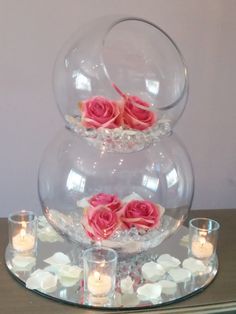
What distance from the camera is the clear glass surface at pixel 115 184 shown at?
2.91ft

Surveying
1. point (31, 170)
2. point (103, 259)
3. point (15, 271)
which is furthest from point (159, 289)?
point (31, 170)

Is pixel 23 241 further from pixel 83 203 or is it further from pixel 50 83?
pixel 50 83

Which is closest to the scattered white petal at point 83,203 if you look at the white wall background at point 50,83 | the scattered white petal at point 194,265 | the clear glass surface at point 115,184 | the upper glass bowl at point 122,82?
the clear glass surface at point 115,184

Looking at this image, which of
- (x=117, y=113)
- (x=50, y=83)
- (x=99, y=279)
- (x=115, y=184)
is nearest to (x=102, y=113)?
(x=117, y=113)

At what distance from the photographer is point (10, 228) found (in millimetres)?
976

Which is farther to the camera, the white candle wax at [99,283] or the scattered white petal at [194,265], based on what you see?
the scattered white petal at [194,265]

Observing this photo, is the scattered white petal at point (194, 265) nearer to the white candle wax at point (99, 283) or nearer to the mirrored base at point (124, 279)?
the mirrored base at point (124, 279)

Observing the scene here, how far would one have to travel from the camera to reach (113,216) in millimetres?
870

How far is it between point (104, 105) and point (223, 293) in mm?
394

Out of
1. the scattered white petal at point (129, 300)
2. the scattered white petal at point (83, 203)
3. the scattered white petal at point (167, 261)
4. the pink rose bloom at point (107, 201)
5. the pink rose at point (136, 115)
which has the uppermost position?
the pink rose at point (136, 115)

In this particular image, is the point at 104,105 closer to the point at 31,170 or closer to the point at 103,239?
the point at 103,239

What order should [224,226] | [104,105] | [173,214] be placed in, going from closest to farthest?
[104,105] < [173,214] < [224,226]

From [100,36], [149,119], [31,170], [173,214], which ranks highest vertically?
[100,36]

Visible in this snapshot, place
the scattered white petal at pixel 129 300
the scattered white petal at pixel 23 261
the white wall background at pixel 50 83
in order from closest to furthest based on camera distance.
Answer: the scattered white petal at pixel 129 300 < the scattered white petal at pixel 23 261 < the white wall background at pixel 50 83
